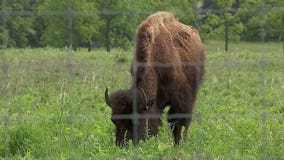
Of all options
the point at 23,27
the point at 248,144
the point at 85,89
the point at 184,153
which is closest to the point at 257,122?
the point at 248,144

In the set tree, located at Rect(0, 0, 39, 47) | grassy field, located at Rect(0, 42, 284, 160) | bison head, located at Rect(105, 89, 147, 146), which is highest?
tree, located at Rect(0, 0, 39, 47)

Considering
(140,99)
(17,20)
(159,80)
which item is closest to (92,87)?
(17,20)

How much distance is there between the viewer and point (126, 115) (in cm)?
500

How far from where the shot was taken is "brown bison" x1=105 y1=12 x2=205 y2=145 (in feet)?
16.6

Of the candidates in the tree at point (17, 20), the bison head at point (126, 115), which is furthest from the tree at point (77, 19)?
the bison head at point (126, 115)

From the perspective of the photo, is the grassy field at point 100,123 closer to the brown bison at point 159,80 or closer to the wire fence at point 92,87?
the wire fence at point 92,87

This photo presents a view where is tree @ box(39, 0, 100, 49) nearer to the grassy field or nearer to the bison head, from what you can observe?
the grassy field

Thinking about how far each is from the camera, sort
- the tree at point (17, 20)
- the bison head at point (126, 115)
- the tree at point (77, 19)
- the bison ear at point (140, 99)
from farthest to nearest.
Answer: the bison ear at point (140, 99)
the bison head at point (126, 115)
the tree at point (77, 19)
the tree at point (17, 20)

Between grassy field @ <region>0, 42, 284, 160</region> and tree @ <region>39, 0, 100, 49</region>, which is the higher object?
tree @ <region>39, 0, 100, 49</region>

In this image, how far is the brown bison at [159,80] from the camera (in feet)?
16.6

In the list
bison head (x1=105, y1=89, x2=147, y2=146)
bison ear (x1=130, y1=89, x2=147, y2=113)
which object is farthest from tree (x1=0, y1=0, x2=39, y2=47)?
bison ear (x1=130, y1=89, x2=147, y2=113)

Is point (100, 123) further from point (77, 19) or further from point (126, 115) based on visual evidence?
point (77, 19)

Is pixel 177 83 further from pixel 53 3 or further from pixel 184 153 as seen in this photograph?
pixel 53 3

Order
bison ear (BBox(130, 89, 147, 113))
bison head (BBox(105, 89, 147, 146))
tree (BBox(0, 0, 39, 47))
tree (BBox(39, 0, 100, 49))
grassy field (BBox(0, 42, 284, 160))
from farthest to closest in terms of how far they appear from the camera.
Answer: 1. bison ear (BBox(130, 89, 147, 113))
2. bison head (BBox(105, 89, 147, 146))
3. grassy field (BBox(0, 42, 284, 160))
4. tree (BBox(39, 0, 100, 49))
5. tree (BBox(0, 0, 39, 47))
